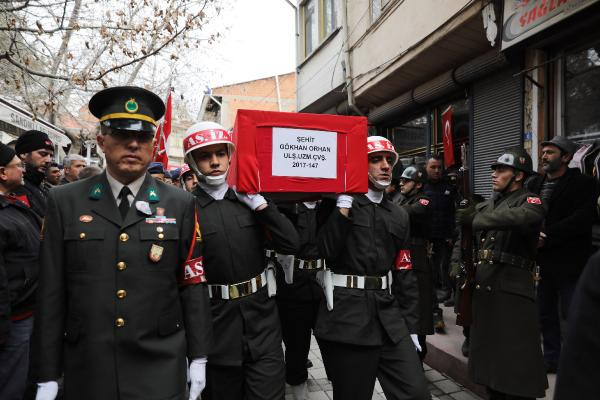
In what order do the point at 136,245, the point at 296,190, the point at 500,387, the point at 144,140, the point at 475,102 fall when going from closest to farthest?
the point at 136,245, the point at 144,140, the point at 296,190, the point at 500,387, the point at 475,102

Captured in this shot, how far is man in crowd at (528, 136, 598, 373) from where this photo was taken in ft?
13.9

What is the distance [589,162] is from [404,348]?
353 cm

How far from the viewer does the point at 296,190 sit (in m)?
2.75

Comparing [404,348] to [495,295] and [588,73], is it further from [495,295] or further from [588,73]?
[588,73]

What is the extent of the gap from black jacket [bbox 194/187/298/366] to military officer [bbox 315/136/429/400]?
0.37m

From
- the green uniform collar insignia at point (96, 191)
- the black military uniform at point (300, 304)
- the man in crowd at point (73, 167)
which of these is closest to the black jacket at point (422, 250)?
the black military uniform at point (300, 304)

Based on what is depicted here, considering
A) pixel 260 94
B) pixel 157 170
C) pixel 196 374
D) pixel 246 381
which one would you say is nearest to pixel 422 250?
pixel 246 381

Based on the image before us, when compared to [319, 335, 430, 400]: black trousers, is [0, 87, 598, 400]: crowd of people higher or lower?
higher

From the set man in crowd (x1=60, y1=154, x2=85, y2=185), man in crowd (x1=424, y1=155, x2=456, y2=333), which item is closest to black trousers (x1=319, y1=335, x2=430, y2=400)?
man in crowd (x1=424, y1=155, x2=456, y2=333)

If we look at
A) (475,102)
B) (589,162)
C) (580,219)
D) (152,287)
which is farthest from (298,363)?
(475,102)

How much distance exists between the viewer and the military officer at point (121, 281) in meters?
2.00

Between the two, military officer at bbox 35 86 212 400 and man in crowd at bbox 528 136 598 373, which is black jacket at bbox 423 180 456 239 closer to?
man in crowd at bbox 528 136 598 373

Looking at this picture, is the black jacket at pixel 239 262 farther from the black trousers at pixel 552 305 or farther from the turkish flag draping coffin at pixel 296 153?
the black trousers at pixel 552 305

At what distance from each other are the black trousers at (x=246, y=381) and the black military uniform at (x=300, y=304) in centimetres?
141
